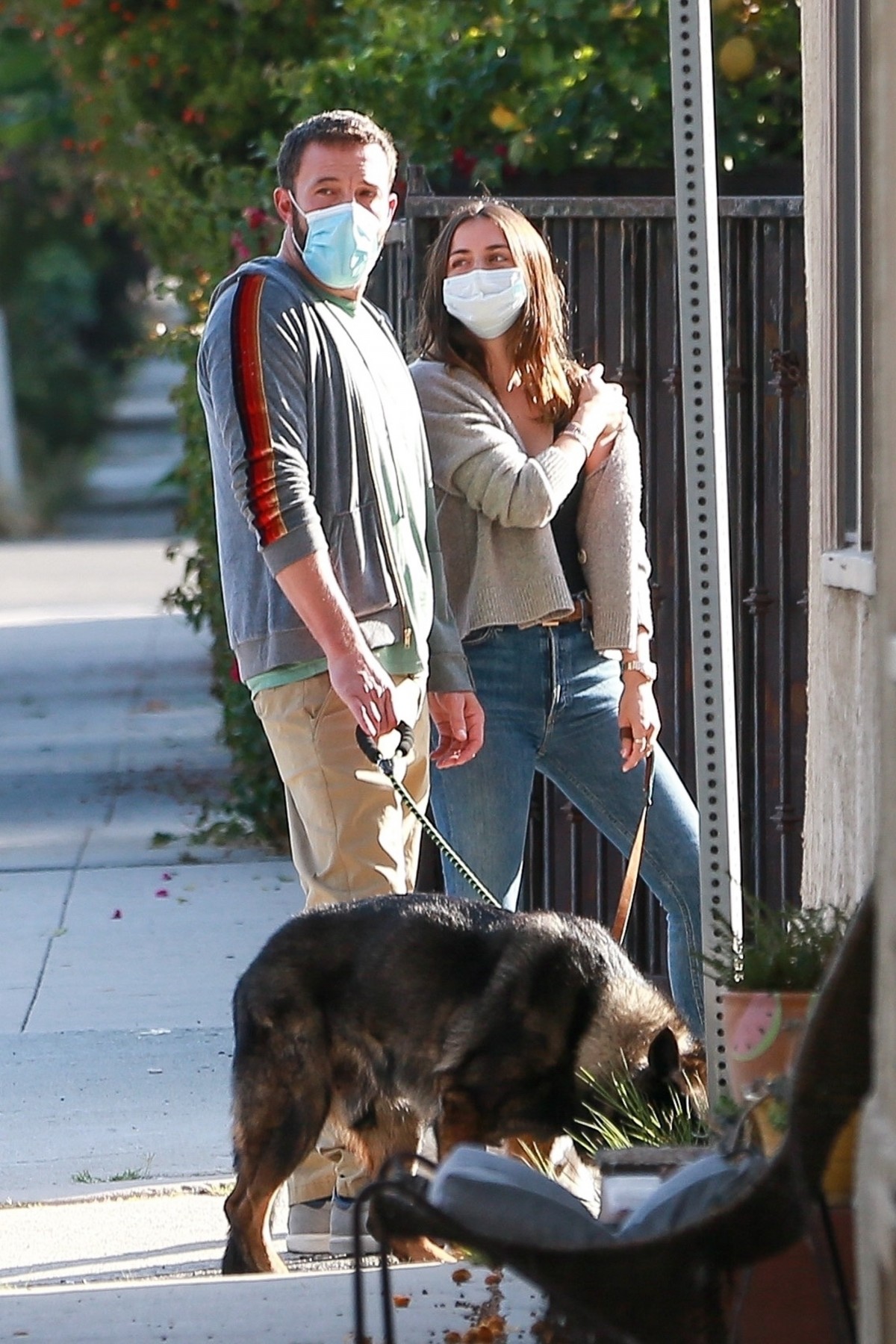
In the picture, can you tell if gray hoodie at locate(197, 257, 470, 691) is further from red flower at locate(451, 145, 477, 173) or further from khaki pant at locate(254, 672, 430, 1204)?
red flower at locate(451, 145, 477, 173)

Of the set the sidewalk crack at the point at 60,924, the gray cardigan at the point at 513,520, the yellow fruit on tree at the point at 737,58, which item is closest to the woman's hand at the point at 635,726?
the gray cardigan at the point at 513,520

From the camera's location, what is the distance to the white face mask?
185 inches

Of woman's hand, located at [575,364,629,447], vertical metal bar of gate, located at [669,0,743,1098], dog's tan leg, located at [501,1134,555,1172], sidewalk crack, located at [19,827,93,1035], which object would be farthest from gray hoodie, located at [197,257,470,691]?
sidewalk crack, located at [19,827,93,1035]

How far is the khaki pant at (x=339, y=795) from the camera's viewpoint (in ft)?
14.0

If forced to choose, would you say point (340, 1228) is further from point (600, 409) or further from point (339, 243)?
point (339, 243)

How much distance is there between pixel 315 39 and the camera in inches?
407

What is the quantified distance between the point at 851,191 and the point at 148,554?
1862 centimetres

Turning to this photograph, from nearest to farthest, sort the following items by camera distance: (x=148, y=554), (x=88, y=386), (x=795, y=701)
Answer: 1. (x=795, y=701)
2. (x=148, y=554)
3. (x=88, y=386)

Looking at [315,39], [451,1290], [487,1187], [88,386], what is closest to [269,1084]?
[451,1290]

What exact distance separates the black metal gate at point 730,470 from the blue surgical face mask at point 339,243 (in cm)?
163

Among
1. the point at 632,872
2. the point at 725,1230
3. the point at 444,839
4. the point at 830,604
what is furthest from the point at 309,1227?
the point at 725,1230

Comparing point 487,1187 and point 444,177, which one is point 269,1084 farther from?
point 444,177

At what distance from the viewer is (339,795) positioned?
169 inches

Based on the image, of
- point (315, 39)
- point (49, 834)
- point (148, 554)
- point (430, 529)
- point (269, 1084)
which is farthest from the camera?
point (148, 554)
